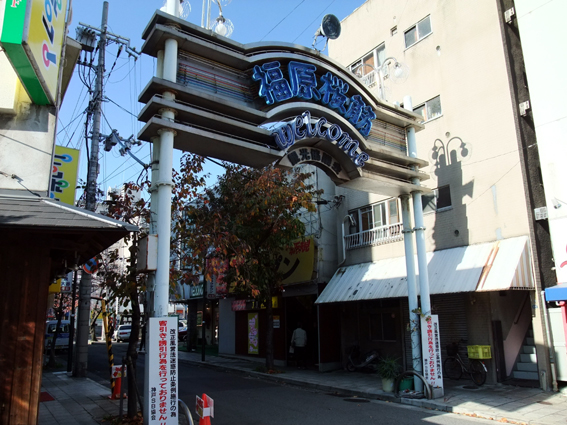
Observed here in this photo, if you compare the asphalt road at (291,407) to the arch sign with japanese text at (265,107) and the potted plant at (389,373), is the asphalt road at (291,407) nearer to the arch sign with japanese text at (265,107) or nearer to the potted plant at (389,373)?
the potted plant at (389,373)

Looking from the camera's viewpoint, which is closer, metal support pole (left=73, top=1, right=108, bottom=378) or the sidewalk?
the sidewalk

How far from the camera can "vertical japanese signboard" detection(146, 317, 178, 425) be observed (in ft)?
24.0

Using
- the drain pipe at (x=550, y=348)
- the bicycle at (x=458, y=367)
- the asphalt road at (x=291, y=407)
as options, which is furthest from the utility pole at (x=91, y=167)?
the drain pipe at (x=550, y=348)

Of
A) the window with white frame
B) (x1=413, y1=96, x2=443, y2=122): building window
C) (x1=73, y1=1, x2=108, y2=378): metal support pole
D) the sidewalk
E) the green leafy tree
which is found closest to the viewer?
the sidewalk

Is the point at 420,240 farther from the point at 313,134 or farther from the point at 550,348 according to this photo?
the point at 313,134

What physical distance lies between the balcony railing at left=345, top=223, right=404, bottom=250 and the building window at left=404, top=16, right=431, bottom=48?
290 inches

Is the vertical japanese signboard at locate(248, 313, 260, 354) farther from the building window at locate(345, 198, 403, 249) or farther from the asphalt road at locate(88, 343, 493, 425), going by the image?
the building window at locate(345, 198, 403, 249)

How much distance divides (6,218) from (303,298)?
15.3m

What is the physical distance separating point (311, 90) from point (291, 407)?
7.87m

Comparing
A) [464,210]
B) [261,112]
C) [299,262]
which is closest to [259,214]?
[299,262]

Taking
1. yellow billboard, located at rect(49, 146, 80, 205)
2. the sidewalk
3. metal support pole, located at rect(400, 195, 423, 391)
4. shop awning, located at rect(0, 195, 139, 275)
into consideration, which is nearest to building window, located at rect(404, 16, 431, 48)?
metal support pole, located at rect(400, 195, 423, 391)

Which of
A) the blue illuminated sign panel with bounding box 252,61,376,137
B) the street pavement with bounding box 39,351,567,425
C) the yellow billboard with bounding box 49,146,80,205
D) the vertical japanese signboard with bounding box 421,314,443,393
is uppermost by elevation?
the blue illuminated sign panel with bounding box 252,61,376,137

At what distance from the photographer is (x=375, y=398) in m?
12.2

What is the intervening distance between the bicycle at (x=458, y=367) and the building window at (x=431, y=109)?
807 cm
